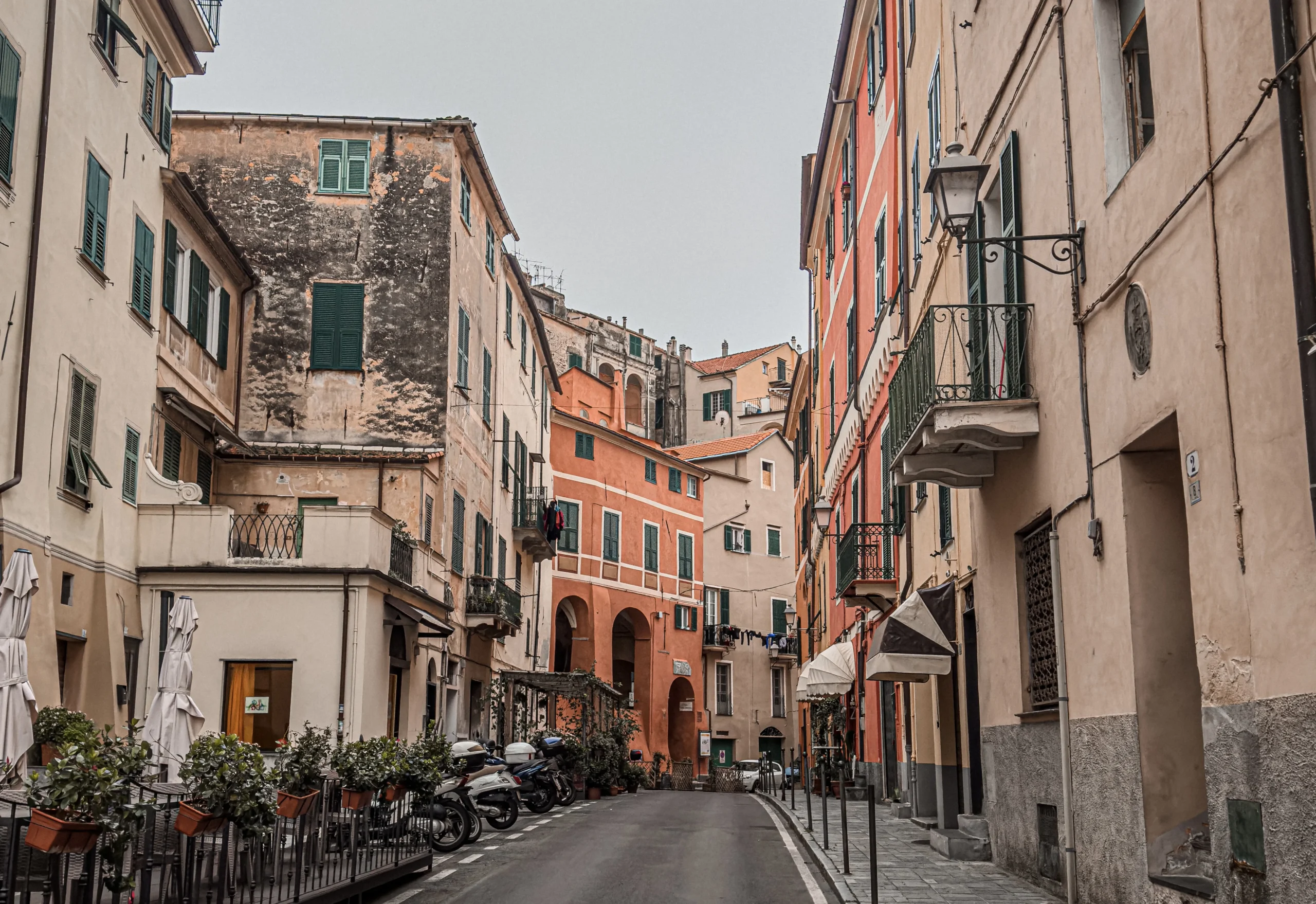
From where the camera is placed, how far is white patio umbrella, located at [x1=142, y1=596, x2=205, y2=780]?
50.8 feet

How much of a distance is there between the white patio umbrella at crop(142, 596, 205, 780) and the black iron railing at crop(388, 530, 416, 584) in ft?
23.8

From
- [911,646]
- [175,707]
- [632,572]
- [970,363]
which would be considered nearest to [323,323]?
[175,707]

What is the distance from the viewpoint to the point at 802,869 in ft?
48.9

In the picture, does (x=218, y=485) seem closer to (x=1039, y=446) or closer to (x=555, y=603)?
(x=1039, y=446)

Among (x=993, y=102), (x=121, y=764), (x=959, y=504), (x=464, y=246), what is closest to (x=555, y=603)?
(x=464, y=246)

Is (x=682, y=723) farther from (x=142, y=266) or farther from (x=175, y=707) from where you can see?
(x=175, y=707)

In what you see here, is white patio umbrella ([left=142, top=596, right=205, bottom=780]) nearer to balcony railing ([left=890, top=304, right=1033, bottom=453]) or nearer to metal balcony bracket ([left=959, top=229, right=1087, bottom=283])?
balcony railing ([left=890, top=304, right=1033, bottom=453])

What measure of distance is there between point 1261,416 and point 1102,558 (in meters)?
3.08

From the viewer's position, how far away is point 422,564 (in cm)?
2605

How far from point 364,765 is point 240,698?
32.0 feet

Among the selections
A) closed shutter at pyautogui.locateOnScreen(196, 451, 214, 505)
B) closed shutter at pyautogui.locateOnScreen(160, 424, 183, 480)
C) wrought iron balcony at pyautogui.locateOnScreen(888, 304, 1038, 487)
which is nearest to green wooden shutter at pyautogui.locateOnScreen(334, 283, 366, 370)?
closed shutter at pyautogui.locateOnScreen(196, 451, 214, 505)

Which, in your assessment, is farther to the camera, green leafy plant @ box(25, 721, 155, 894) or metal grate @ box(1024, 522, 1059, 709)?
metal grate @ box(1024, 522, 1059, 709)

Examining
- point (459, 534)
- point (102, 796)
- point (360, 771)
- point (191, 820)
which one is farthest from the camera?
point (459, 534)

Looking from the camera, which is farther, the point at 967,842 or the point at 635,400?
the point at 635,400
